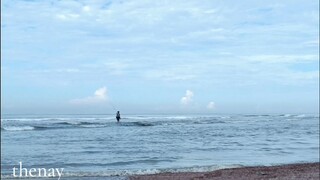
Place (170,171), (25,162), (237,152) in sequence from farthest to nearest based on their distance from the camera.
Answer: (237,152) → (25,162) → (170,171)

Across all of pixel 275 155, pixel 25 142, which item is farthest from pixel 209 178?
pixel 25 142

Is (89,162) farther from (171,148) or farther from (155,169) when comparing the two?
(171,148)

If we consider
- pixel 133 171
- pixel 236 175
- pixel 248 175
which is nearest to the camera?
pixel 248 175

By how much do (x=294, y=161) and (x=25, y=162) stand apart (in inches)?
431

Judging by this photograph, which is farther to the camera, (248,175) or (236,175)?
(236,175)

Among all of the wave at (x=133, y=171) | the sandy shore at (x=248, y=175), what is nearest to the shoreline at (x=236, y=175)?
the sandy shore at (x=248, y=175)

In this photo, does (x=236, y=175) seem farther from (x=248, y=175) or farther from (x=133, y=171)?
(x=133, y=171)

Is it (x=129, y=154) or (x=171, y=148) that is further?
(x=171, y=148)

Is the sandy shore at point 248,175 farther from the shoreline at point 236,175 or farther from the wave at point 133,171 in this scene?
the wave at point 133,171

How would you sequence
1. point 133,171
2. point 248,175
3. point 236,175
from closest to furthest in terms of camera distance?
point 248,175 < point 236,175 < point 133,171

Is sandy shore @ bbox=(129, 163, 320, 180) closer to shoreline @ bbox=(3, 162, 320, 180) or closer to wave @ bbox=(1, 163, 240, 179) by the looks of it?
shoreline @ bbox=(3, 162, 320, 180)

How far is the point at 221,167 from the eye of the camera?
51.5ft

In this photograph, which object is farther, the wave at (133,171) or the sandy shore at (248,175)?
the wave at (133,171)

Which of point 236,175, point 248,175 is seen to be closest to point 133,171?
point 236,175
